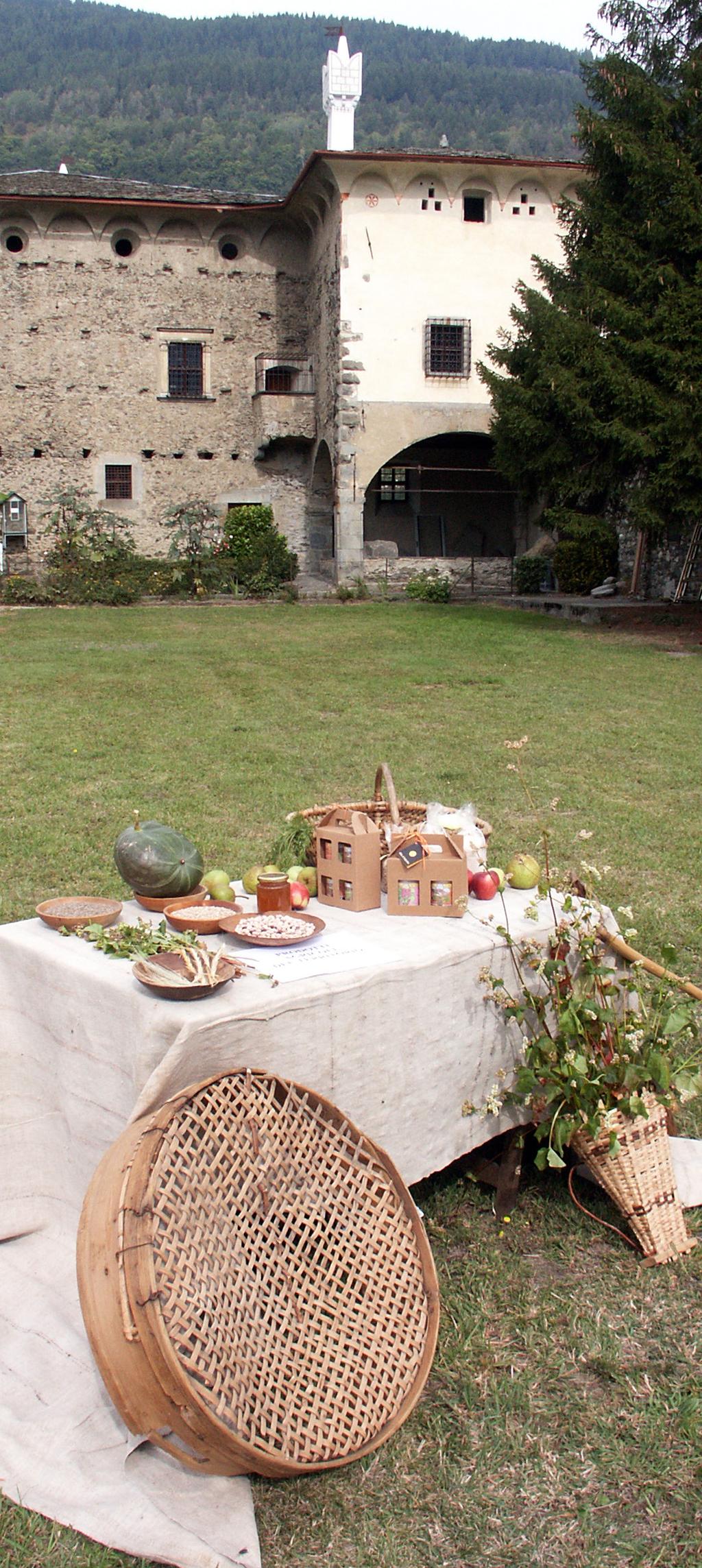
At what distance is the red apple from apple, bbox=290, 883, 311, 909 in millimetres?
481

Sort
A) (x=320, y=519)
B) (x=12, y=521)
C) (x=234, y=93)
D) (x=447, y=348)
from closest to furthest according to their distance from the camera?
(x=447, y=348) → (x=12, y=521) → (x=320, y=519) → (x=234, y=93)

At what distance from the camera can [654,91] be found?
15.3 meters

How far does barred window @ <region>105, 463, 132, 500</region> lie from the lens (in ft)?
83.1

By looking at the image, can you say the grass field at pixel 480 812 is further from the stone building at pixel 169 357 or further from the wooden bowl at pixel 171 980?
the stone building at pixel 169 357

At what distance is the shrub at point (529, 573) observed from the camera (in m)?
23.1

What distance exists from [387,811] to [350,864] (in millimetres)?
587

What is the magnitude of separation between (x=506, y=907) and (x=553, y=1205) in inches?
32.8

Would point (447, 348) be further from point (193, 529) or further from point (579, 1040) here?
point (579, 1040)

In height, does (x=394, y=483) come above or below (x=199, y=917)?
above

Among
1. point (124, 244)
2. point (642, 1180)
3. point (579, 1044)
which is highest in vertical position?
point (124, 244)

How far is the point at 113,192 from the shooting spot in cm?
2491

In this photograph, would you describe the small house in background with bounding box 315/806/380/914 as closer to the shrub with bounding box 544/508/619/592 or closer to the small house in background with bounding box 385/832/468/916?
the small house in background with bounding box 385/832/468/916

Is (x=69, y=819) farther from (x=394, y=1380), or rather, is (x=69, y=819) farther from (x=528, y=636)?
(x=528, y=636)

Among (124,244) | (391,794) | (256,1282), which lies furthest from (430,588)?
(256,1282)
